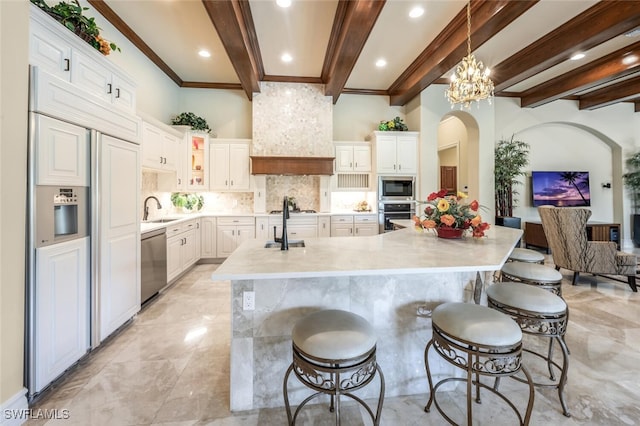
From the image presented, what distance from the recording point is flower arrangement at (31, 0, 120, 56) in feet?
5.99

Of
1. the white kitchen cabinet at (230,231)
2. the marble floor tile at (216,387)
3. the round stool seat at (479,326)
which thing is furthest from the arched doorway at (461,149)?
the round stool seat at (479,326)

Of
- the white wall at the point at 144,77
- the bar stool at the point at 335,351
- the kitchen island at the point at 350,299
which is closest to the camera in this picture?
the bar stool at the point at 335,351

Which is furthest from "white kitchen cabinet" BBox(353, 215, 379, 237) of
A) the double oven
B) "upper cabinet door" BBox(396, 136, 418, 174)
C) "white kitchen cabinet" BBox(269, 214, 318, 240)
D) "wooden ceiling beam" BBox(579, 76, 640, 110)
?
"wooden ceiling beam" BBox(579, 76, 640, 110)

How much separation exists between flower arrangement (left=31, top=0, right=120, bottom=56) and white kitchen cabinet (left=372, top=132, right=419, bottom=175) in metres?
4.18

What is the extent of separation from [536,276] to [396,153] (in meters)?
3.51

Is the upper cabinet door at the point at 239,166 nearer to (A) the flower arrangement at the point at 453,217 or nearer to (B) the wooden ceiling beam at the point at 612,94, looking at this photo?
(A) the flower arrangement at the point at 453,217

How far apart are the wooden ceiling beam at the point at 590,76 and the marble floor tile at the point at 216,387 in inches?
152

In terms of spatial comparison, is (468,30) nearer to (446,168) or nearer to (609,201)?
(446,168)

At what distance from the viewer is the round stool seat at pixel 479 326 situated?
1268mm

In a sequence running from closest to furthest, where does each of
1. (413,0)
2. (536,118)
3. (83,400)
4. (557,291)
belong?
(83,400), (557,291), (413,0), (536,118)

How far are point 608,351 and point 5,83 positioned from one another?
4.61 metres

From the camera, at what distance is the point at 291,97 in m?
5.07

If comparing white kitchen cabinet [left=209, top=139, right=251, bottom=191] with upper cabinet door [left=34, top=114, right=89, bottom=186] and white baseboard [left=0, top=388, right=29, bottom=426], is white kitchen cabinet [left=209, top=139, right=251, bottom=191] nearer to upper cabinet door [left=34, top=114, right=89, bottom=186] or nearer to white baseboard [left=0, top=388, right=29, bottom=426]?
upper cabinet door [left=34, top=114, right=89, bottom=186]

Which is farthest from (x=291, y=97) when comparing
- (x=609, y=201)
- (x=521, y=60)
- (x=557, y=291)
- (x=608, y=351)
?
(x=609, y=201)
